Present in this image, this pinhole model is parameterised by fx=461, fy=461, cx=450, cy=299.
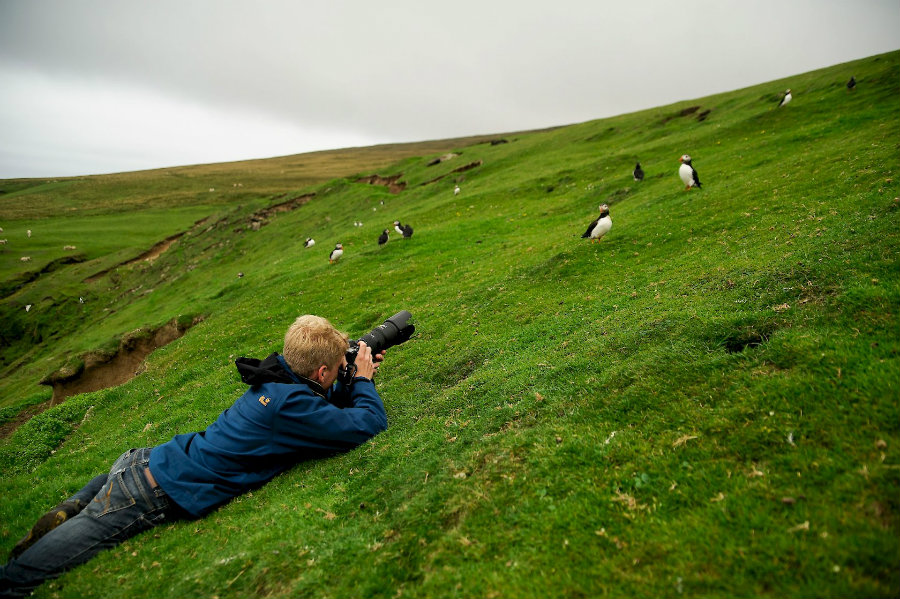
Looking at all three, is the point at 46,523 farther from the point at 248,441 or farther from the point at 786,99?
the point at 786,99

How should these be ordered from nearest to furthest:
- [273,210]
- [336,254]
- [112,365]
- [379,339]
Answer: [379,339] < [112,365] < [336,254] < [273,210]

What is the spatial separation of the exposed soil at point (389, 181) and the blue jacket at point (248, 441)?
48.4 meters

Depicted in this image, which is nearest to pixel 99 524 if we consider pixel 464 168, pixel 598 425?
pixel 598 425

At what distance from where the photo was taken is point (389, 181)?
59.2 metres

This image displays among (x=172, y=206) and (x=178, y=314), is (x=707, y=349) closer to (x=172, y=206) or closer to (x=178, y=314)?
(x=178, y=314)

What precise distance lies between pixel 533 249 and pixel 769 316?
41.4 feet

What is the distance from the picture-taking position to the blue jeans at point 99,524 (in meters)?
4.86

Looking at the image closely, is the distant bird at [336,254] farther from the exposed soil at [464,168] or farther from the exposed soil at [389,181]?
the exposed soil at [389,181]

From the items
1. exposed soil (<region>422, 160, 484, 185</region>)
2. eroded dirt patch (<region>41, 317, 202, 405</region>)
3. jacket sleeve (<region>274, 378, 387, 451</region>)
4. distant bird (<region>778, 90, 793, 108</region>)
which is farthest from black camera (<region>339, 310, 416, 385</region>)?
exposed soil (<region>422, 160, 484, 185</region>)

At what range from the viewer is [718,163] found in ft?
82.9

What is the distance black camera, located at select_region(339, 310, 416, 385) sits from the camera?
21.6 ft

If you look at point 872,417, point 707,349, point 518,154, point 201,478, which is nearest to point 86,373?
point 201,478

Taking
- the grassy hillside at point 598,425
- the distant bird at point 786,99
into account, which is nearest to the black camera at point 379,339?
the grassy hillside at point 598,425

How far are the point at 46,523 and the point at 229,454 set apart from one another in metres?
1.99
